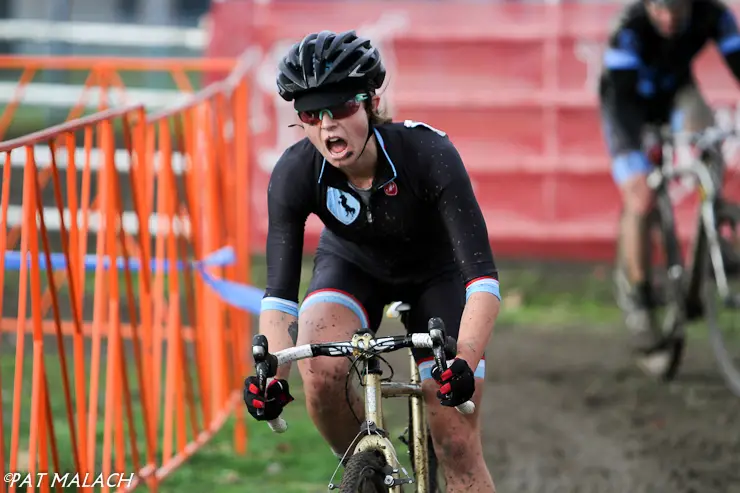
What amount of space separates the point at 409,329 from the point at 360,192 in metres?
0.57

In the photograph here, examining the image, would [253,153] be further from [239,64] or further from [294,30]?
[239,64]

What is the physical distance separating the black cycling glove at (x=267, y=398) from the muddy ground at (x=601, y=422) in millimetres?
2472

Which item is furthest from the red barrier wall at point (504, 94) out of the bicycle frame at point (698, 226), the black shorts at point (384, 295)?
the black shorts at point (384, 295)

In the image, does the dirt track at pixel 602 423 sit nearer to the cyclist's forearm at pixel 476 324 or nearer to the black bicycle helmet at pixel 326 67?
the cyclist's forearm at pixel 476 324

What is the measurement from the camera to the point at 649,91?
8.70m

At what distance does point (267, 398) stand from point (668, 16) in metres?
5.03

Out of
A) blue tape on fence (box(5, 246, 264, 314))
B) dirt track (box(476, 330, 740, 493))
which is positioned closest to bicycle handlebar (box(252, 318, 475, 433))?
dirt track (box(476, 330, 740, 493))

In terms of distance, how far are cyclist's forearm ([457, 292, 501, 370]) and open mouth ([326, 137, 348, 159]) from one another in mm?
596

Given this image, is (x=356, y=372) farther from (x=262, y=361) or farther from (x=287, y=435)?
(x=287, y=435)

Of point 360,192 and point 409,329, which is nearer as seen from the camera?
point 360,192

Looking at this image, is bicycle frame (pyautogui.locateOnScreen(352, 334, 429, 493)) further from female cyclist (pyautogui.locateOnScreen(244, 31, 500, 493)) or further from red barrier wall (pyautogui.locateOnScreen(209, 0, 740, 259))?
red barrier wall (pyautogui.locateOnScreen(209, 0, 740, 259))

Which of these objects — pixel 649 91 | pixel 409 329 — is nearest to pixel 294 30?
pixel 649 91

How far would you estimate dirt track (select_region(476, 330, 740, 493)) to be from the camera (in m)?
6.48

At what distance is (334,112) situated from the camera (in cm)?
413
